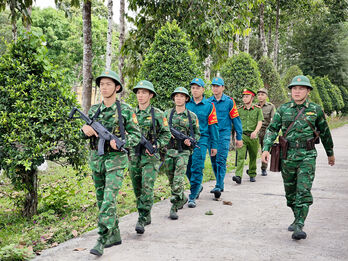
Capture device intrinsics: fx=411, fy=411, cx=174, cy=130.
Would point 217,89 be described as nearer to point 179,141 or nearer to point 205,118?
point 205,118

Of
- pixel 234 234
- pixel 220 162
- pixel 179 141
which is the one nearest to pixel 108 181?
pixel 234 234

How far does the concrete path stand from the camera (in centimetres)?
446

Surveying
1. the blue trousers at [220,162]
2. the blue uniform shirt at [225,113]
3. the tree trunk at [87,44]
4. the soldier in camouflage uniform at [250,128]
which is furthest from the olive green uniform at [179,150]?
the tree trunk at [87,44]

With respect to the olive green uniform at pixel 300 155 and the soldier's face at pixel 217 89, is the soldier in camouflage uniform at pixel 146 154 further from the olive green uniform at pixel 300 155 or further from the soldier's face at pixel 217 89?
the soldier's face at pixel 217 89

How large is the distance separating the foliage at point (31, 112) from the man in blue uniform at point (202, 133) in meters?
1.95

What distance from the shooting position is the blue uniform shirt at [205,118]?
6.94 m

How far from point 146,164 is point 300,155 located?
6.48ft

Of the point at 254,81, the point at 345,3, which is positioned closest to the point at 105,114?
the point at 254,81

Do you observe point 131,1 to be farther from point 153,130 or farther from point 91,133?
point 91,133

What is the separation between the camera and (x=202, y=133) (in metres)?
6.96

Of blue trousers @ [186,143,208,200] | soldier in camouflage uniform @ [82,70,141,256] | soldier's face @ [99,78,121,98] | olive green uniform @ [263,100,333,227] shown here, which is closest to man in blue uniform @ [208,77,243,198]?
blue trousers @ [186,143,208,200]

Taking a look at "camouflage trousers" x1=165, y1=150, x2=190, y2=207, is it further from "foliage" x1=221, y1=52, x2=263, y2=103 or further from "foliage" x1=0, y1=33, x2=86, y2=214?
"foliage" x1=221, y1=52, x2=263, y2=103

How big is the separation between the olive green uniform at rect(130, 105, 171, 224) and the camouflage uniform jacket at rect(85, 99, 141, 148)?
0.72 meters

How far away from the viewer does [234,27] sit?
445 inches
